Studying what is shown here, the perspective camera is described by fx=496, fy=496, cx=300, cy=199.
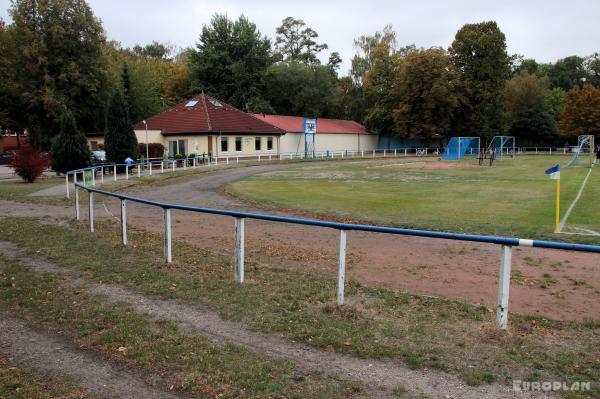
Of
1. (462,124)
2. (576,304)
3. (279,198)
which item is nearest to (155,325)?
(576,304)

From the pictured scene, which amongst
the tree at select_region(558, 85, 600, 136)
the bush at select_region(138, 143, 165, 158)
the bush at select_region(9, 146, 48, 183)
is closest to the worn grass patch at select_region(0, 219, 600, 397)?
the bush at select_region(9, 146, 48, 183)

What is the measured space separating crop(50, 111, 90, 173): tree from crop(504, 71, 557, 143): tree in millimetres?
65445

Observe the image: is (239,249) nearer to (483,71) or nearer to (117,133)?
(117,133)

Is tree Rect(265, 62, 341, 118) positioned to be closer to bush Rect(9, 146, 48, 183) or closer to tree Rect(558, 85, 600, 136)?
tree Rect(558, 85, 600, 136)

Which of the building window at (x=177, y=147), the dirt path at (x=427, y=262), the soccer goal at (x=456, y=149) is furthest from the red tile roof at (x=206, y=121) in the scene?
the dirt path at (x=427, y=262)

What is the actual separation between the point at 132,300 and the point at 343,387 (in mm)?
3744

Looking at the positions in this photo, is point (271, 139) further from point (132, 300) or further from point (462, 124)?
point (132, 300)

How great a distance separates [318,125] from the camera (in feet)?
212

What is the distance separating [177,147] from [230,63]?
21646 millimetres

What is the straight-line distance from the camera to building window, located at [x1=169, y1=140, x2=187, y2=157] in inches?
1904

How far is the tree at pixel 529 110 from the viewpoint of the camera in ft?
257

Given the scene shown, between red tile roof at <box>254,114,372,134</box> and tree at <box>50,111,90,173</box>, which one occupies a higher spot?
red tile roof at <box>254,114,372,134</box>

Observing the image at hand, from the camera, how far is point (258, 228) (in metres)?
13.9

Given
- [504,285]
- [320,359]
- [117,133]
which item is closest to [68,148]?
[117,133]
